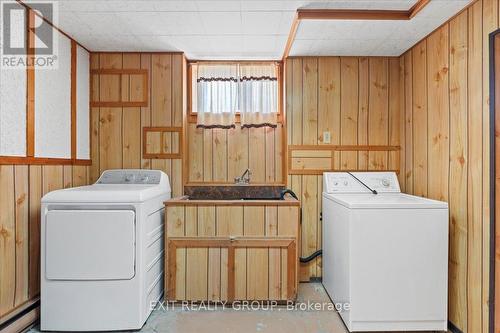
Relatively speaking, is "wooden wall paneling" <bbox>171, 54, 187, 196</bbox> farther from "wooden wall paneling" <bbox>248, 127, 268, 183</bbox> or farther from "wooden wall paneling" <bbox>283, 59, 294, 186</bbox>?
"wooden wall paneling" <bbox>283, 59, 294, 186</bbox>

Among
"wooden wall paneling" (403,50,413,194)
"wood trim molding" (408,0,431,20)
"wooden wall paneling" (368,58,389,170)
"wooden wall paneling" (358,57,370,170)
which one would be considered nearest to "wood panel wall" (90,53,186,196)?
"wooden wall paneling" (358,57,370,170)

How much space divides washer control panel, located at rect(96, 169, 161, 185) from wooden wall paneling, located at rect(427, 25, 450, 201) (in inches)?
87.9

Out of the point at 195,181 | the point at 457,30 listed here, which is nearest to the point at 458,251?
the point at 457,30

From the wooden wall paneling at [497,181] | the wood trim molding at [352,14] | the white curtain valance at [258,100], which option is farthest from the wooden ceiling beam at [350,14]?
the white curtain valance at [258,100]

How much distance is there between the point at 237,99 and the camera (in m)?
3.19

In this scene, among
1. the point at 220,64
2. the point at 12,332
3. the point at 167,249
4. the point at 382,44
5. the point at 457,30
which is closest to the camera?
the point at 12,332

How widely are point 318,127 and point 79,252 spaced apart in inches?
86.7

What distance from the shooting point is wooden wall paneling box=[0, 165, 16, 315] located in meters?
1.96

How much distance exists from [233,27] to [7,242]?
213cm

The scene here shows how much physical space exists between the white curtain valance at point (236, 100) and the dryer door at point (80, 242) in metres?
1.40

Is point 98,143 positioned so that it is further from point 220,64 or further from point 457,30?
point 457,30

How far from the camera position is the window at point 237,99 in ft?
10.4

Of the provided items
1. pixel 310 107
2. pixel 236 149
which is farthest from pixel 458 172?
pixel 236 149

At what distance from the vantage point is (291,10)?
2230mm
